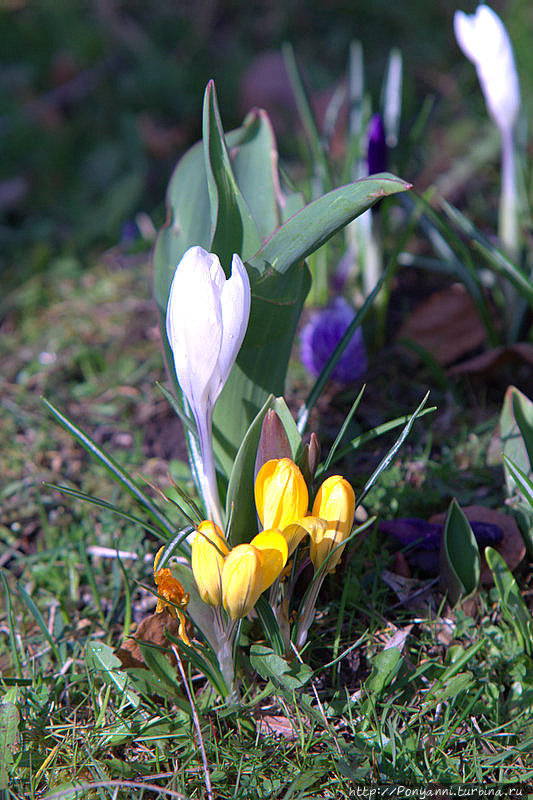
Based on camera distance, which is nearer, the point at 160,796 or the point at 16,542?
the point at 160,796

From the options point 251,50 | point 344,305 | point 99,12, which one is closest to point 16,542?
point 344,305

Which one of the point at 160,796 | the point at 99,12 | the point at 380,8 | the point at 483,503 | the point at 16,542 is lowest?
the point at 483,503

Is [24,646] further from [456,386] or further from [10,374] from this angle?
[456,386]

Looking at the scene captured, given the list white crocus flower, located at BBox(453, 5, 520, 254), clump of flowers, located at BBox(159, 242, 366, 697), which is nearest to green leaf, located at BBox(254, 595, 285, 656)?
clump of flowers, located at BBox(159, 242, 366, 697)

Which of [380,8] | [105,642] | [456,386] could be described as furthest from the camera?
[380,8]

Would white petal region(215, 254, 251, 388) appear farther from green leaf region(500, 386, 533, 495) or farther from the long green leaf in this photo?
the long green leaf

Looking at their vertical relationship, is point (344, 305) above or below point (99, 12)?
below

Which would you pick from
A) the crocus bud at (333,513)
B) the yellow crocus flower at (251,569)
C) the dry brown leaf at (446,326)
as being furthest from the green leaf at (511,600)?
the dry brown leaf at (446,326)
